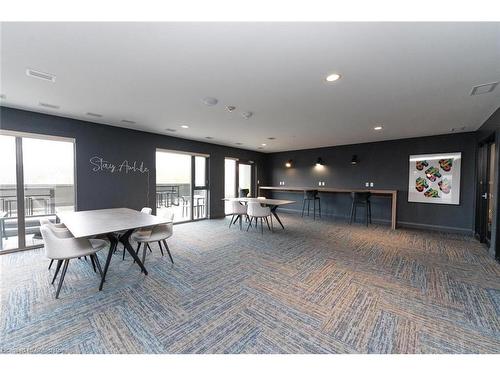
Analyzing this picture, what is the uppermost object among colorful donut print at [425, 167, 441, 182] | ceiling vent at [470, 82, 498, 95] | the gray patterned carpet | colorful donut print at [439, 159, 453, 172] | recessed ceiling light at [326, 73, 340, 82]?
recessed ceiling light at [326, 73, 340, 82]

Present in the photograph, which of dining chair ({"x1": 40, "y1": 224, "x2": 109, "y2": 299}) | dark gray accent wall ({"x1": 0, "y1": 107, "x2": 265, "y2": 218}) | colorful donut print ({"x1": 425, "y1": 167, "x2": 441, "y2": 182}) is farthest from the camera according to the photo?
colorful donut print ({"x1": 425, "y1": 167, "x2": 441, "y2": 182})

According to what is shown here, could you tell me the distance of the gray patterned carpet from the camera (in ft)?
5.39

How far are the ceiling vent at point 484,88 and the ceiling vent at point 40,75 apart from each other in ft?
17.1

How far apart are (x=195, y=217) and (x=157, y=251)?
2.91 m

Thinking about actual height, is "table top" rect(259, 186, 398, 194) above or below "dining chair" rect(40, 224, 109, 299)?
above

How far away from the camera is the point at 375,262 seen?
325 centimetres

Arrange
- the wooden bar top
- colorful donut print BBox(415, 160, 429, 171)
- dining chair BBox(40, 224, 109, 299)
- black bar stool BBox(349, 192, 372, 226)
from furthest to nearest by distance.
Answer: black bar stool BBox(349, 192, 372, 226) → the wooden bar top → colorful donut print BBox(415, 160, 429, 171) → dining chair BBox(40, 224, 109, 299)

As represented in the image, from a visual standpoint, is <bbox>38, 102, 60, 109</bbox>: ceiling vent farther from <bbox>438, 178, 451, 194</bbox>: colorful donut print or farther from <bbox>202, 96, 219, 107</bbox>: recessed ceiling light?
<bbox>438, 178, 451, 194</bbox>: colorful donut print

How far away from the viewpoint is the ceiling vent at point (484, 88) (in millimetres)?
2516

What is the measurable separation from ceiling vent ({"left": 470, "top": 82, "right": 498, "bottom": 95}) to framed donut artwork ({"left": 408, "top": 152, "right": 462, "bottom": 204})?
10.4ft

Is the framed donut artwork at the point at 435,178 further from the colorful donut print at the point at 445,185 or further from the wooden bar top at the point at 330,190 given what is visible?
the wooden bar top at the point at 330,190

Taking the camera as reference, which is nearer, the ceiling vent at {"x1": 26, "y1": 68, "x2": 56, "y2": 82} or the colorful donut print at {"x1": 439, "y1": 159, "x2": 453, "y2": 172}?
the ceiling vent at {"x1": 26, "y1": 68, "x2": 56, "y2": 82}

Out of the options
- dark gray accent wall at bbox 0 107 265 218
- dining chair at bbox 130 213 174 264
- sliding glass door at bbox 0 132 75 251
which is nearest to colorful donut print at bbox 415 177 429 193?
dining chair at bbox 130 213 174 264
